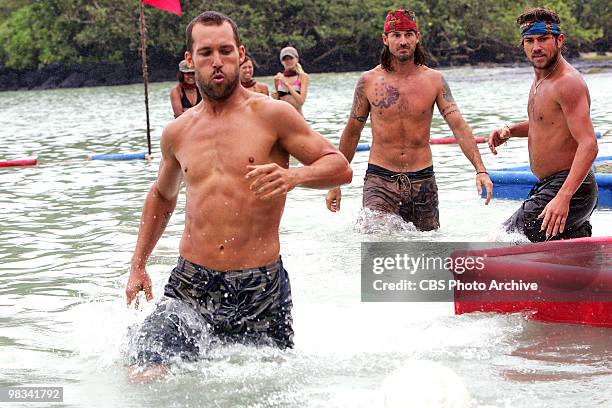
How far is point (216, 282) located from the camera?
461 centimetres

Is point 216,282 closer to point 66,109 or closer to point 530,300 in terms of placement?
point 530,300

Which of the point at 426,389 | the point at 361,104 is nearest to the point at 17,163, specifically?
the point at 361,104

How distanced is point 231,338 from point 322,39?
51479 millimetres

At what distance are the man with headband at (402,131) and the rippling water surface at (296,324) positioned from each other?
23 cm

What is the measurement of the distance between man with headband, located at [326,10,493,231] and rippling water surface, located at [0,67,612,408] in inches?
9.1

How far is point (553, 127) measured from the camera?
6.21m

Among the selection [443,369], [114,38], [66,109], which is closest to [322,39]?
[114,38]

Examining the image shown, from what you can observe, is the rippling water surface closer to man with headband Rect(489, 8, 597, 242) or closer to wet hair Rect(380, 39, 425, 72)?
man with headband Rect(489, 8, 597, 242)

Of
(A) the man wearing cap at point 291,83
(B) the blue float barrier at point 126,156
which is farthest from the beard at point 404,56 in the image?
(B) the blue float barrier at point 126,156

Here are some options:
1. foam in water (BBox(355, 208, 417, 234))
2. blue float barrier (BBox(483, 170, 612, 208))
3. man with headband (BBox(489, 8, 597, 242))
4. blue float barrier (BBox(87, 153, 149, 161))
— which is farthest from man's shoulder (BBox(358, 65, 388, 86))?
blue float barrier (BBox(87, 153, 149, 161))

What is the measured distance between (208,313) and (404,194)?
3.34m

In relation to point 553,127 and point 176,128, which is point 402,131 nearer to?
point 553,127

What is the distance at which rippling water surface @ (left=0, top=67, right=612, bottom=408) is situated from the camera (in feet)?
15.4

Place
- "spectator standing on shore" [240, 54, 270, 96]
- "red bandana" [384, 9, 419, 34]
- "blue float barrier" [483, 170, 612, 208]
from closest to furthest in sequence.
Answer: "red bandana" [384, 9, 419, 34] → "blue float barrier" [483, 170, 612, 208] → "spectator standing on shore" [240, 54, 270, 96]
